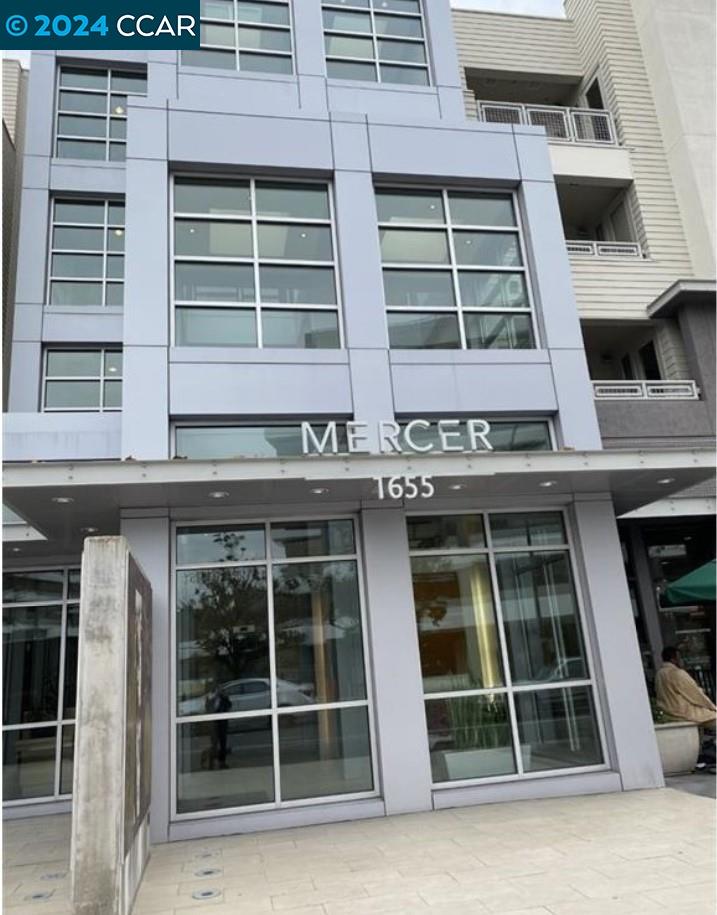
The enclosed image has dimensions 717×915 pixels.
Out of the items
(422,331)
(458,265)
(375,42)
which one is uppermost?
(375,42)

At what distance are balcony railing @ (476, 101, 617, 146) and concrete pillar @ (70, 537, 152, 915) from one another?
1320cm

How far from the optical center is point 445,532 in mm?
9156

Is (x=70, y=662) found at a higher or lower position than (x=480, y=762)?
higher

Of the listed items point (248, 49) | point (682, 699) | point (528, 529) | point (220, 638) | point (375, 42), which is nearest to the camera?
point (220, 638)

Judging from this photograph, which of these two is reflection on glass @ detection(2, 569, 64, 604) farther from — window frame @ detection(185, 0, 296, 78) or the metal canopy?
window frame @ detection(185, 0, 296, 78)

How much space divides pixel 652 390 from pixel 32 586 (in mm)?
11506

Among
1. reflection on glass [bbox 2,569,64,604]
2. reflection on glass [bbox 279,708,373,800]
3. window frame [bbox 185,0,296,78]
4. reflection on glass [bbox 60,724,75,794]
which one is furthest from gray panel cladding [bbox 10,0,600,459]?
reflection on glass [bbox 60,724,75,794]

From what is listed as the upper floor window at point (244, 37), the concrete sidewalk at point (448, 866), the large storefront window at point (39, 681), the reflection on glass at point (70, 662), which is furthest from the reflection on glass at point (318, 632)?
the upper floor window at point (244, 37)

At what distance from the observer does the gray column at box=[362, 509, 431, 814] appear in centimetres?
796

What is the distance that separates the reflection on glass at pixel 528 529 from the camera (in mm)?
9305

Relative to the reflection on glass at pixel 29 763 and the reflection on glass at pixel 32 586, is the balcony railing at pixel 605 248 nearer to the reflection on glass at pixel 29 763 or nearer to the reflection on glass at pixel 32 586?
the reflection on glass at pixel 32 586

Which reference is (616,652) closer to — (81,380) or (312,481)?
(312,481)

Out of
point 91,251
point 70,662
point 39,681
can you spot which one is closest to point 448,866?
point 70,662

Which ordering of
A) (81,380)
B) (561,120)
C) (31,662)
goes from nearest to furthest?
(31,662) → (81,380) → (561,120)
